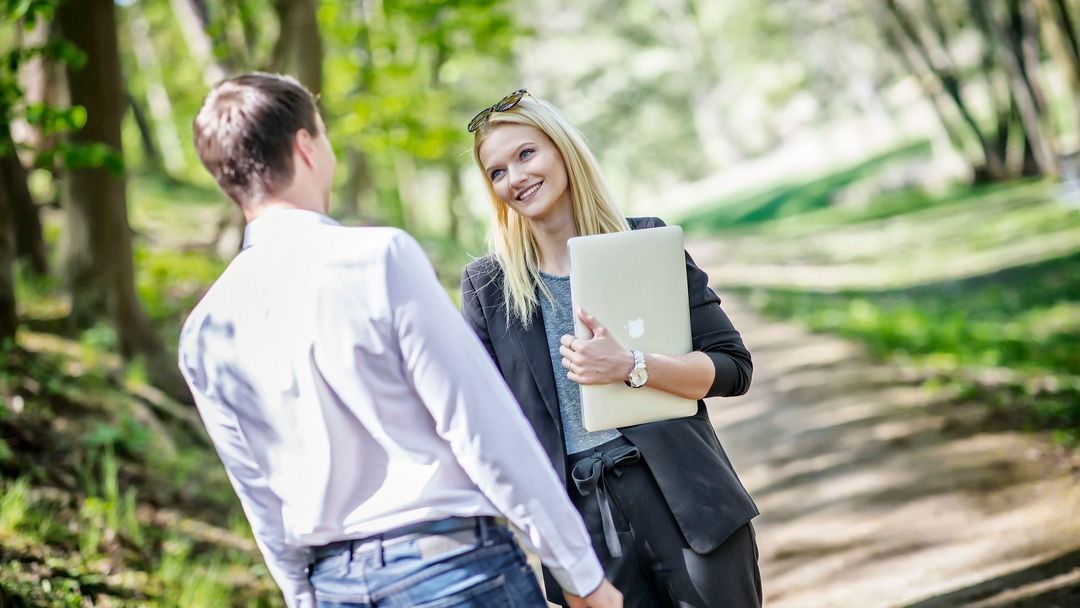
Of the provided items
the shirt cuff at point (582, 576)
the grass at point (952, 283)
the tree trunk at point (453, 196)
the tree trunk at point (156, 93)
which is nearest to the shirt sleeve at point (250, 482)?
the shirt cuff at point (582, 576)

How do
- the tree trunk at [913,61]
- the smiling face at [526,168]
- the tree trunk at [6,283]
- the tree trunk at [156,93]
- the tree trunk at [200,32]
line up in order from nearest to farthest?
the smiling face at [526,168] → the tree trunk at [6,283] → the tree trunk at [200,32] → the tree trunk at [913,61] → the tree trunk at [156,93]

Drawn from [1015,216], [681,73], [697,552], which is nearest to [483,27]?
[1015,216]

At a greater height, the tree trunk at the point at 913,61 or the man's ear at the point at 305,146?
the tree trunk at the point at 913,61

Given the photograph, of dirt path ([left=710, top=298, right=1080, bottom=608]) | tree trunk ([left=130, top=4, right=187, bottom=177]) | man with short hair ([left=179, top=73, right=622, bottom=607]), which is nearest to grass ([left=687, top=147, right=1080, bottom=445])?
dirt path ([left=710, top=298, right=1080, bottom=608])

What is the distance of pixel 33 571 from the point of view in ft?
13.8

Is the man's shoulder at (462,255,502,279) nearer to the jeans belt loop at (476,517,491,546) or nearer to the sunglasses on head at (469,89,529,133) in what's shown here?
the sunglasses on head at (469,89,529,133)

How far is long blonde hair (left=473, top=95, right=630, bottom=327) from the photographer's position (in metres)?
2.71

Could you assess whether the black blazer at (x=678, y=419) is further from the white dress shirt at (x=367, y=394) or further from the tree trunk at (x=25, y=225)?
the tree trunk at (x=25, y=225)

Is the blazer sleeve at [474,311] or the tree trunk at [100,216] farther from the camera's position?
the tree trunk at [100,216]

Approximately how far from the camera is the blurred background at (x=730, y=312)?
5.08 m

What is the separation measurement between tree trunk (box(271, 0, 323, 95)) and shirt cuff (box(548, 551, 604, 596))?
31.8 feet

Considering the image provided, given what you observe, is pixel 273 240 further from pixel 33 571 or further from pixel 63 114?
pixel 63 114

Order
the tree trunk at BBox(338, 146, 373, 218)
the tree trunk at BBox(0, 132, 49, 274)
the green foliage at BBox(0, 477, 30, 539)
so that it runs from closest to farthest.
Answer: the green foliage at BBox(0, 477, 30, 539) < the tree trunk at BBox(0, 132, 49, 274) < the tree trunk at BBox(338, 146, 373, 218)

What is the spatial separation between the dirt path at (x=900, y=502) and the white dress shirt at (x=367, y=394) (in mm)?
3392
